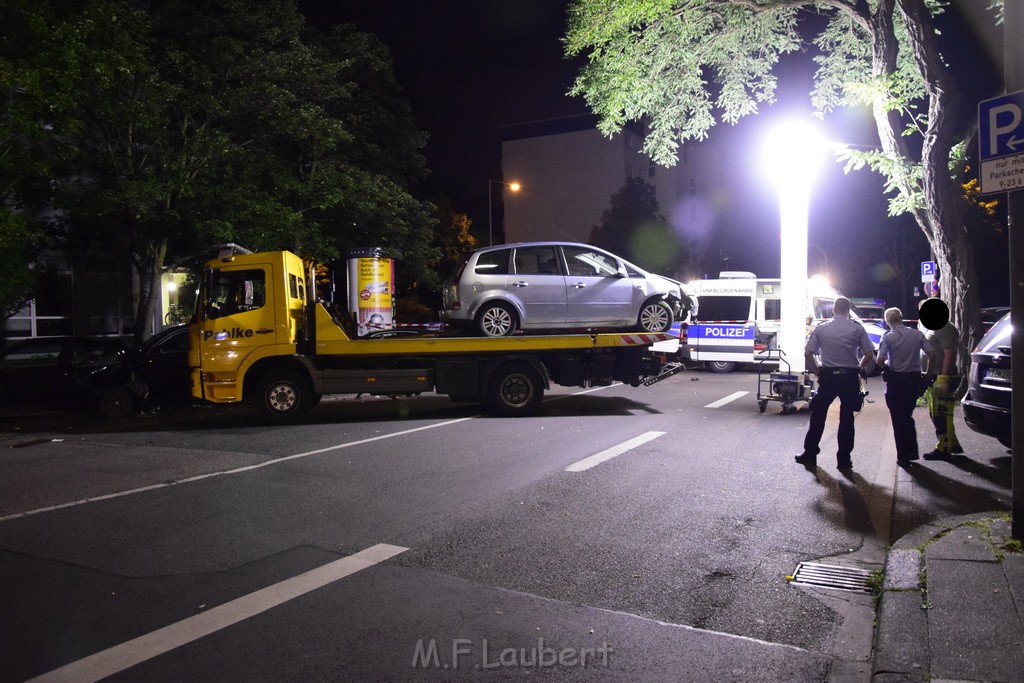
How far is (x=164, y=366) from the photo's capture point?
47.4 feet

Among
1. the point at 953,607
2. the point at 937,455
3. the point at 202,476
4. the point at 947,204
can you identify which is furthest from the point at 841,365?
the point at 947,204

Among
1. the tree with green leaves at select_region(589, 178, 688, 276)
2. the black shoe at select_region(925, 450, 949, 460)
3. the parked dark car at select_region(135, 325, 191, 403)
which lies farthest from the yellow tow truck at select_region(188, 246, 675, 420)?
the tree with green leaves at select_region(589, 178, 688, 276)

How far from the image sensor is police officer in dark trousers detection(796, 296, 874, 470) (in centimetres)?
802

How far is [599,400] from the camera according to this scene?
1448 cm

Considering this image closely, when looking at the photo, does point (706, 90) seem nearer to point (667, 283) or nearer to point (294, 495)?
point (667, 283)

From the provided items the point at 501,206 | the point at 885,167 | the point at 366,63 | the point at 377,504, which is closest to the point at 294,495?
the point at 377,504

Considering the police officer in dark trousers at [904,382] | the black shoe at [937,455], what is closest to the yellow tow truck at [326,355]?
the police officer in dark trousers at [904,382]

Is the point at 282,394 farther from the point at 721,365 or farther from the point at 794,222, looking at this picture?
the point at 721,365

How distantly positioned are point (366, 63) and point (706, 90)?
1213cm

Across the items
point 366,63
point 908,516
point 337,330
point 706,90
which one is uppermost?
point 366,63

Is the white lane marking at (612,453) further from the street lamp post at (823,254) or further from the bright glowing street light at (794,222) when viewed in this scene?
the street lamp post at (823,254)

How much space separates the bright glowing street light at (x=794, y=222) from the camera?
1235 centimetres

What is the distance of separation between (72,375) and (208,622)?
39.5 feet

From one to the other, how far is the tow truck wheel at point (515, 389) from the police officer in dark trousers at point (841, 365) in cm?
522
